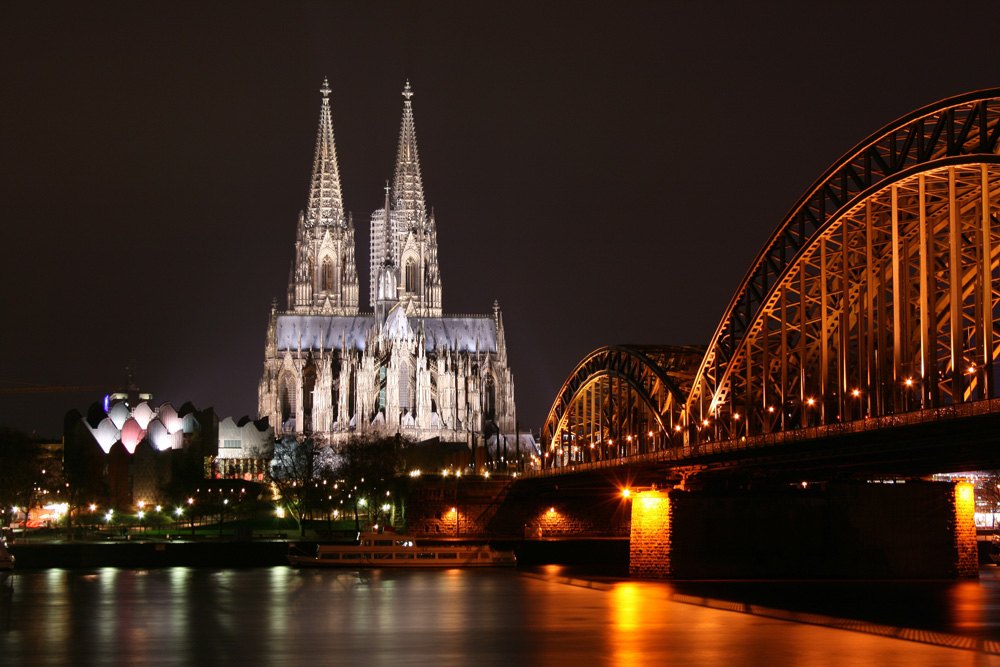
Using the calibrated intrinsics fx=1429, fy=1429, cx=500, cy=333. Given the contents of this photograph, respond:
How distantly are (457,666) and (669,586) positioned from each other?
98.2 ft

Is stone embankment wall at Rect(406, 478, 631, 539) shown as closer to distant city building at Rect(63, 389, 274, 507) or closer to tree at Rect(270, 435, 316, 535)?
tree at Rect(270, 435, 316, 535)

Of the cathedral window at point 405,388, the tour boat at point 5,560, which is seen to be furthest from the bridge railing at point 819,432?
the cathedral window at point 405,388

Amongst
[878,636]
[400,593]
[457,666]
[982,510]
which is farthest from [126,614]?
[982,510]

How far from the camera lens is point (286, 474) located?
159500mm

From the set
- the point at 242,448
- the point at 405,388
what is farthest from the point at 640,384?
the point at 242,448

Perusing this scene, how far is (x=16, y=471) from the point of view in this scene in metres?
127

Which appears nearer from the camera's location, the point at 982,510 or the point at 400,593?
the point at 400,593

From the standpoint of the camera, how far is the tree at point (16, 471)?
12525 centimetres

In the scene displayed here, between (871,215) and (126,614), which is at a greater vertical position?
(871,215)

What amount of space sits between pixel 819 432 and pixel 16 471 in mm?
92316

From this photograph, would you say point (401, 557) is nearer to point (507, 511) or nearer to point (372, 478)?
point (507, 511)

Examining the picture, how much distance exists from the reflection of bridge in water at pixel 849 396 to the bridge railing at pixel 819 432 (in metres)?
0.09

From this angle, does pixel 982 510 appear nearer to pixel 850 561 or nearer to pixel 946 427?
pixel 850 561

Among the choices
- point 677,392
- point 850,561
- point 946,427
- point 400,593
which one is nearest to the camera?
point 946,427
